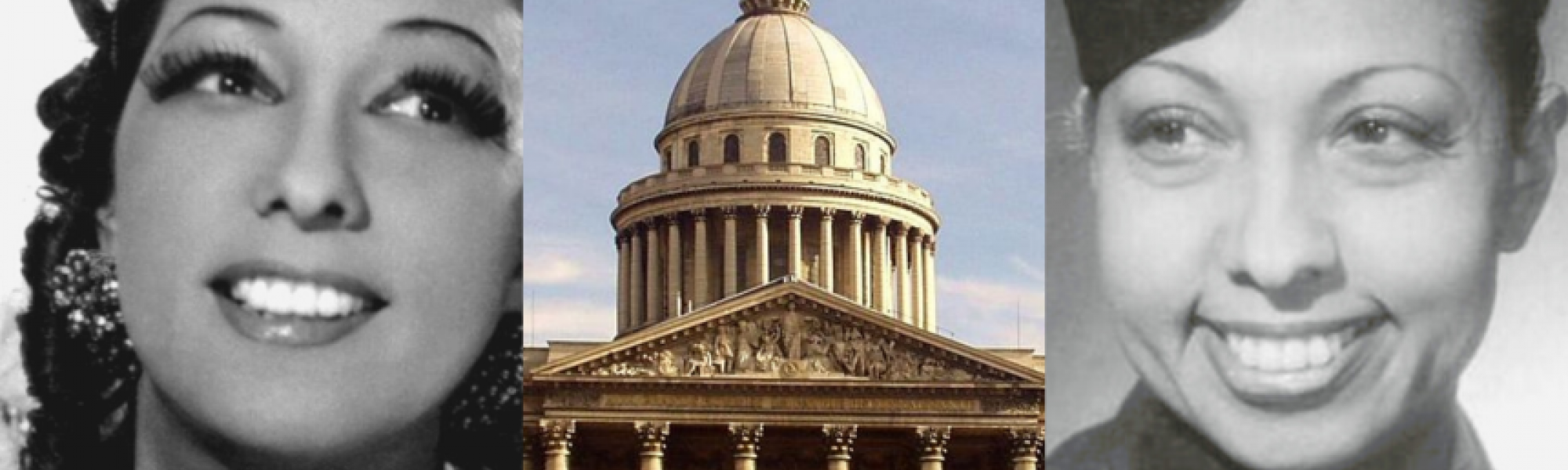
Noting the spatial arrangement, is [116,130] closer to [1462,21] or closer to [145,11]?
[145,11]

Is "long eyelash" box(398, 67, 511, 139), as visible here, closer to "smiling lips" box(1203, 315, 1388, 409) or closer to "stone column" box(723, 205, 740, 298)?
"smiling lips" box(1203, 315, 1388, 409)

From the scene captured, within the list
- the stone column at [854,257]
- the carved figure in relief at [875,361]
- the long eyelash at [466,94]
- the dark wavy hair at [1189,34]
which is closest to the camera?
the long eyelash at [466,94]

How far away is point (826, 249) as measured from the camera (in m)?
76.8

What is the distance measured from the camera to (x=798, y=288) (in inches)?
2265

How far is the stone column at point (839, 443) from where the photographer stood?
185 ft

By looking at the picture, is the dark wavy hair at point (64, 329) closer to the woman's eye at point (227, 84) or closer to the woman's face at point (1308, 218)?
the woman's eye at point (227, 84)

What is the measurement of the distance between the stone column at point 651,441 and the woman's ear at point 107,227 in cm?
3943

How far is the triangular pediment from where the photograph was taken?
57.0 m

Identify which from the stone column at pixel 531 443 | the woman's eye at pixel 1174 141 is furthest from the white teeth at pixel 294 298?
the stone column at pixel 531 443

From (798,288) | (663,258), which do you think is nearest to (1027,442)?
(798,288)

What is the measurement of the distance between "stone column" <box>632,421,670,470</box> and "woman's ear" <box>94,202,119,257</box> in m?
39.4

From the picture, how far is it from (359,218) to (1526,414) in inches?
315

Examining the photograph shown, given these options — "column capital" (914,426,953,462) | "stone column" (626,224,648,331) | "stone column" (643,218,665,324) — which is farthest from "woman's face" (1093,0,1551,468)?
"stone column" (626,224,648,331)

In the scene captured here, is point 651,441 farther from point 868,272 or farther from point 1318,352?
point 1318,352
